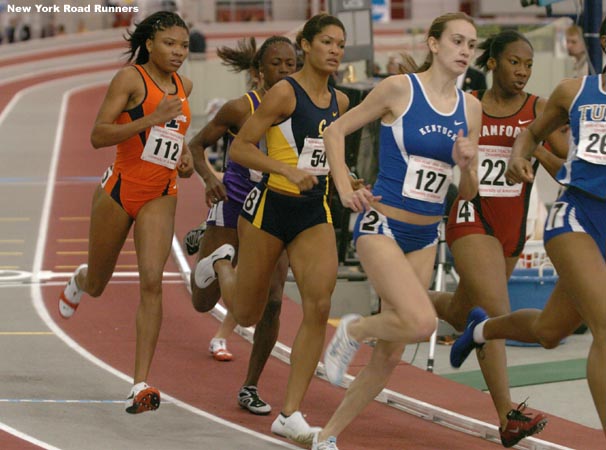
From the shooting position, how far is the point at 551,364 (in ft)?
34.1

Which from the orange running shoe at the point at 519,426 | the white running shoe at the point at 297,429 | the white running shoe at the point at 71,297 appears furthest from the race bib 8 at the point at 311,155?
the white running shoe at the point at 71,297

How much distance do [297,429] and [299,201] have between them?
124 centimetres

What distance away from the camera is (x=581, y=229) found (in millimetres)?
6453

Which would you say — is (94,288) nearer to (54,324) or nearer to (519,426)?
(54,324)

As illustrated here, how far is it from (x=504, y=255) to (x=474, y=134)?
123cm

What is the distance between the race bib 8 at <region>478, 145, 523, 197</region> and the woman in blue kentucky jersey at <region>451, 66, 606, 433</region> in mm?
803

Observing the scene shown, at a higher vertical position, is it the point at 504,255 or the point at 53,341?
the point at 504,255

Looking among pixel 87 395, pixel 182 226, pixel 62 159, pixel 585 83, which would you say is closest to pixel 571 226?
pixel 585 83

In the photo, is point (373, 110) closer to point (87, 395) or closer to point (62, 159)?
point (87, 395)

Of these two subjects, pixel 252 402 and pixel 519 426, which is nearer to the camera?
pixel 519 426

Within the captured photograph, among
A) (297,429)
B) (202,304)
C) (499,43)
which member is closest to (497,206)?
(499,43)

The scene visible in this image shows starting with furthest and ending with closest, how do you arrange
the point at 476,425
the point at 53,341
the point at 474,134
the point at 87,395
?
the point at 53,341 < the point at 87,395 < the point at 476,425 < the point at 474,134

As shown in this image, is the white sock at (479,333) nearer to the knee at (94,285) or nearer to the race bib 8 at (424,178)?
the race bib 8 at (424,178)

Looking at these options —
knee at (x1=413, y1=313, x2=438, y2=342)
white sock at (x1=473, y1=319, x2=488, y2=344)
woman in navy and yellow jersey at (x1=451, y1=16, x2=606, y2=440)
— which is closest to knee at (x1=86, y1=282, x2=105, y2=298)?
white sock at (x1=473, y1=319, x2=488, y2=344)
